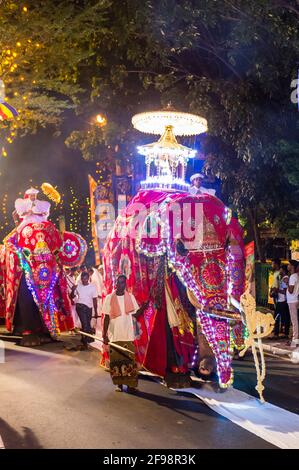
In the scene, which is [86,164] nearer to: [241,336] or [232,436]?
[241,336]

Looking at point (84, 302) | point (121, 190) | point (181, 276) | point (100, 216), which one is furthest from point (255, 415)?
point (121, 190)

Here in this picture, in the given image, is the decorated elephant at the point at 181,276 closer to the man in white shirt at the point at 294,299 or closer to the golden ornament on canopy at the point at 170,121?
the golden ornament on canopy at the point at 170,121

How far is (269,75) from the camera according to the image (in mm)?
12164

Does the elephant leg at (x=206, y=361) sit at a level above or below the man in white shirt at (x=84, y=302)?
below

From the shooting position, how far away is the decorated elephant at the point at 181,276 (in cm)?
709

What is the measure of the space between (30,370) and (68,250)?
14.1ft

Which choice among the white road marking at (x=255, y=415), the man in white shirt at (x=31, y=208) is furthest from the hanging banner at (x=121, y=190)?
the white road marking at (x=255, y=415)

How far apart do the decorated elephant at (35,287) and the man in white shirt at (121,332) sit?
431 centimetres

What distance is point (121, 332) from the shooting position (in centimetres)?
760

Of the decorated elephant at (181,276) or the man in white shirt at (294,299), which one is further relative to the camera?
the man in white shirt at (294,299)

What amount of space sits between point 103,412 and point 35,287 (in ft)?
18.5

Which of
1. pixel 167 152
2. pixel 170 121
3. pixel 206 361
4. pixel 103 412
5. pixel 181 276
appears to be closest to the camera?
pixel 103 412

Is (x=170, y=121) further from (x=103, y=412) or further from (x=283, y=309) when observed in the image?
(x=283, y=309)

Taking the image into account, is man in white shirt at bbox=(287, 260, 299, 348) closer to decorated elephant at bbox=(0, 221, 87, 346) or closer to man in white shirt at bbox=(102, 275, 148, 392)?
decorated elephant at bbox=(0, 221, 87, 346)
